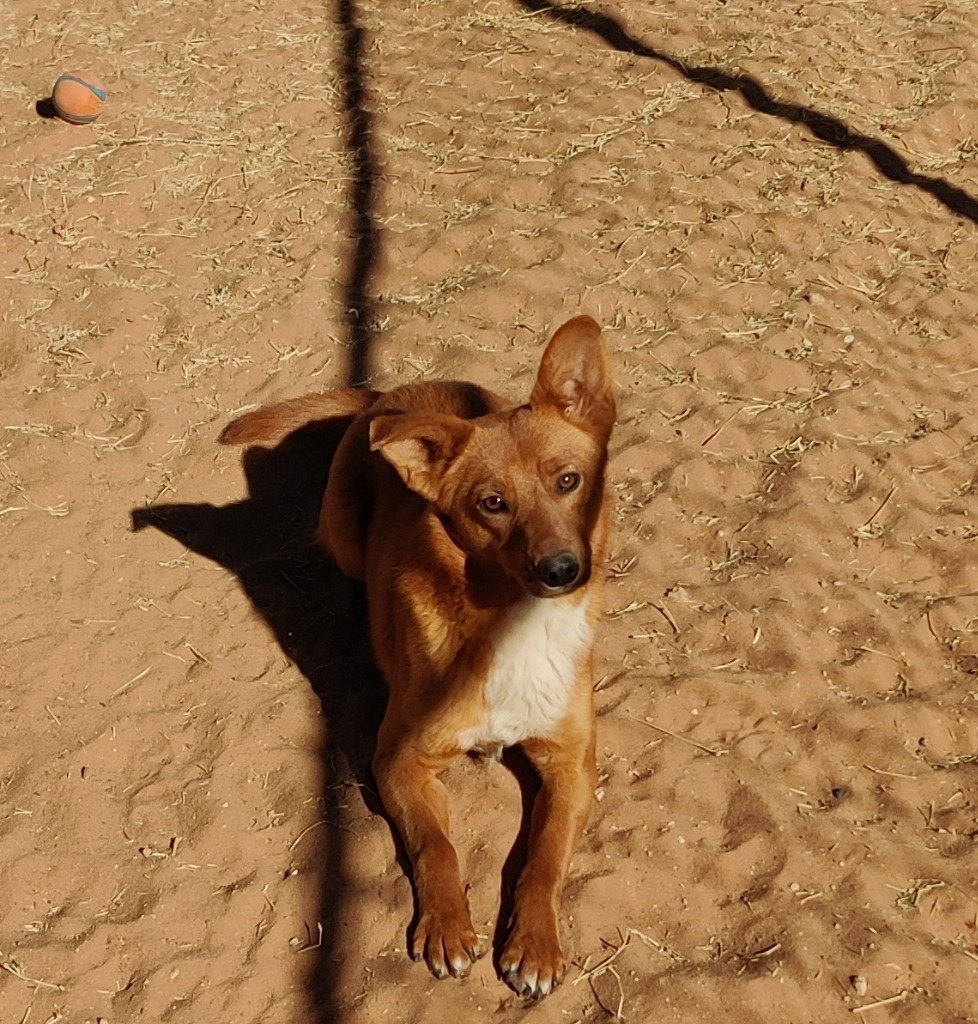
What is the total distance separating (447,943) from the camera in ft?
11.9

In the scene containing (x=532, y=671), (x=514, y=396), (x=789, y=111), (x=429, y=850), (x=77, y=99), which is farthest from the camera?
(x=789, y=111)

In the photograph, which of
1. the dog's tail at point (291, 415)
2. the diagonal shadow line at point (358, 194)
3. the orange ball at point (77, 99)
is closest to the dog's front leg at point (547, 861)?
the dog's tail at point (291, 415)

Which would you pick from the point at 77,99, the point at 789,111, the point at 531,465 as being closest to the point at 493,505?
the point at 531,465

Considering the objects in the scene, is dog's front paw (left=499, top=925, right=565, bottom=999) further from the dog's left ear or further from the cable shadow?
the dog's left ear

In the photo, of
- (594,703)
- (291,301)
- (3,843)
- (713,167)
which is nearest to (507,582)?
(594,703)

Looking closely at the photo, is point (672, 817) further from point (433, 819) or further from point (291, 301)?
point (291, 301)

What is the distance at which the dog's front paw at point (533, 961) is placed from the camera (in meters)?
3.54

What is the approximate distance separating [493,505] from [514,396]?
225 cm

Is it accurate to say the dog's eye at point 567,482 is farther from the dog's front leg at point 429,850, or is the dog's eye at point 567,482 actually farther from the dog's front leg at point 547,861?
the dog's front leg at point 429,850

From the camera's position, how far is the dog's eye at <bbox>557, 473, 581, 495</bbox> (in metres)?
3.75

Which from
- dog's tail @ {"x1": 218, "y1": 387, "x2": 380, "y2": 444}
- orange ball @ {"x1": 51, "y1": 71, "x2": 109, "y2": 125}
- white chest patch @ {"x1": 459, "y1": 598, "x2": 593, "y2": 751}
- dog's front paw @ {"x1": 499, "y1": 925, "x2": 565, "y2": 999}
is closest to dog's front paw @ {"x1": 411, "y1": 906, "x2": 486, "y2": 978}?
dog's front paw @ {"x1": 499, "y1": 925, "x2": 565, "y2": 999}

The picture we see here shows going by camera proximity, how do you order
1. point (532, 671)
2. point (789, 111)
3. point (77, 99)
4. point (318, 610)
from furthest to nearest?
1. point (789, 111)
2. point (77, 99)
3. point (318, 610)
4. point (532, 671)

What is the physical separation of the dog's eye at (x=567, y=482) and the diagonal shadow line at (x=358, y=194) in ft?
8.54

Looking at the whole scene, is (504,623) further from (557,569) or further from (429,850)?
(429,850)
